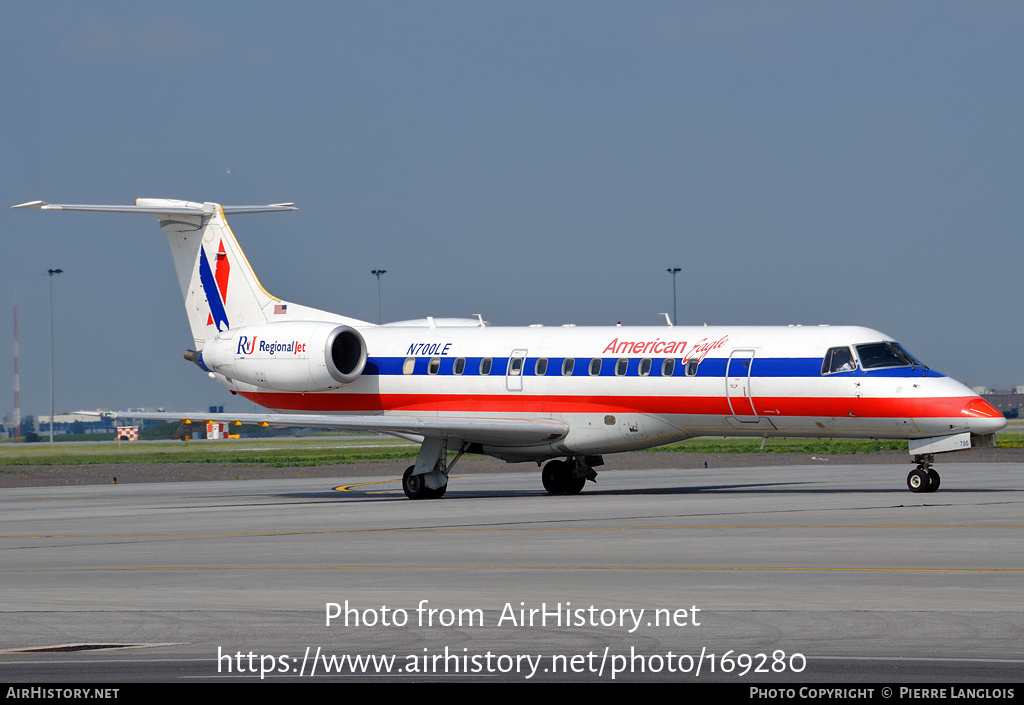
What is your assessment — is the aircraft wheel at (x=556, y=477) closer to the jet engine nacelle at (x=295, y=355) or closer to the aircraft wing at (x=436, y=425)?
the aircraft wing at (x=436, y=425)

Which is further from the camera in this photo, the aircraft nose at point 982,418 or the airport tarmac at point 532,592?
the aircraft nose at point 982,418

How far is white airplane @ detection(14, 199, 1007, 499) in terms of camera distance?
95.0ft

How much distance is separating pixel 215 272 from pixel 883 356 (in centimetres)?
1836

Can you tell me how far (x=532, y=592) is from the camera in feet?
46.8

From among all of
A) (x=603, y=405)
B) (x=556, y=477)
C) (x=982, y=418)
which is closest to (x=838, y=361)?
(x=982, y=418)

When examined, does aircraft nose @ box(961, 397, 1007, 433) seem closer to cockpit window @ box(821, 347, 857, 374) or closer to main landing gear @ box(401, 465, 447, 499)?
cockpit window @ box(821, 347, 857, 374)

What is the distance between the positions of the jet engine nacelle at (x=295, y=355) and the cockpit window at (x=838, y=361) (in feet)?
39.7

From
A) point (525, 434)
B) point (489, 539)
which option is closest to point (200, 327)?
point (525, 434)

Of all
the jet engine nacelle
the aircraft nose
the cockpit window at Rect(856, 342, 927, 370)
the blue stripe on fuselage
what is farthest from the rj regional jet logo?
the aircraft nose

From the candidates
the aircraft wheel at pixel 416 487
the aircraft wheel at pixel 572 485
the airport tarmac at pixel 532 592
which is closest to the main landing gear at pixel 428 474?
the aircraft wheel at pixel 416 487

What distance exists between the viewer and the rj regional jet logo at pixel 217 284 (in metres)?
37.8

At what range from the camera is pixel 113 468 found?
2062 inches

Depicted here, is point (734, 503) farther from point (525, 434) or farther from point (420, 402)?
point (420, 402)

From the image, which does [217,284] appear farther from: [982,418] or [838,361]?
[982,418]
